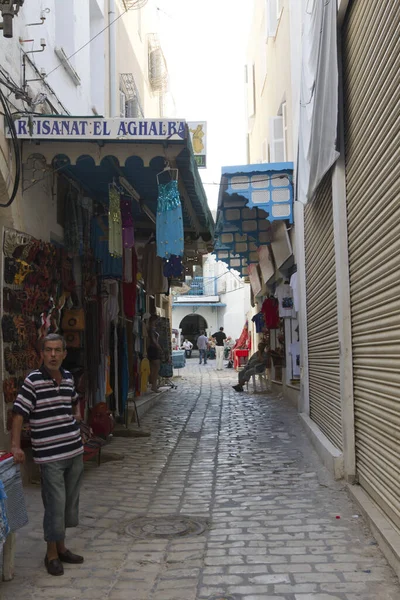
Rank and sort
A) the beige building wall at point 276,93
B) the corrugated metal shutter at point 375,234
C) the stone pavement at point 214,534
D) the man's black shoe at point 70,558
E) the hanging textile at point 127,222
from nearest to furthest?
the stone pavement at point 214,534
the man's black shoe at point 70,558
the corrugated metal shutter at point 375,234
the hanging textile at point 127,222
the beige building wall at point 276,93

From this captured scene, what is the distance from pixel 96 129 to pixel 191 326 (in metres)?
48.5

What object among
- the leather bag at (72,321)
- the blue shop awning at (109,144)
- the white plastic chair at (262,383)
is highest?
the blue shop awning at (109,144)

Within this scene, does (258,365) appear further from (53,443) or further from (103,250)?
(53,443)

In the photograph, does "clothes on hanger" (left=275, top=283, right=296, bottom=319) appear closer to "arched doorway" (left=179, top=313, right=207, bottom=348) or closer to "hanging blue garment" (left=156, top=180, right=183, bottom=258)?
"hanging blue garment" (left=156, top=180, right=183, bottom=258)

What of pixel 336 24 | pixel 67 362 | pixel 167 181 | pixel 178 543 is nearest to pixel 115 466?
pixel 67 362

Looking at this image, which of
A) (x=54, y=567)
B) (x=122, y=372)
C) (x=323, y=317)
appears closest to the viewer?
(x=54, y=567)

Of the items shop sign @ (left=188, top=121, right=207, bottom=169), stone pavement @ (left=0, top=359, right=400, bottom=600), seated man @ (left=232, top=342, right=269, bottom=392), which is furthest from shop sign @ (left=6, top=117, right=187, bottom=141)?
seated man @ (left=232, top=342, right=269, bottom=392)

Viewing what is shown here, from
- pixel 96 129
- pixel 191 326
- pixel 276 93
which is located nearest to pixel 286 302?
pixel 276 93

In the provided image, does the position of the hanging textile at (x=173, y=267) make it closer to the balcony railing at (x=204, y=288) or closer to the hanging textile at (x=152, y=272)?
the hanging textile at (x=152, y=272)

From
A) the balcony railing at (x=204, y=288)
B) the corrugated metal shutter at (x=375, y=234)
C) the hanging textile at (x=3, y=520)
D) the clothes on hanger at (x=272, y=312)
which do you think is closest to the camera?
the hanging textile at (x=3, y=520)

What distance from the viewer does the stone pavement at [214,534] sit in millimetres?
3957

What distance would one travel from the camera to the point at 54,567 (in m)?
4.25

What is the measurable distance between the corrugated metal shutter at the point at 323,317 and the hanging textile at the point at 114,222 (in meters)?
2.67

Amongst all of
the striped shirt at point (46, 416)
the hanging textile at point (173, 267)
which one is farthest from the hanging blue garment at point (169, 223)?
the hanging textile at point (173, 267)
